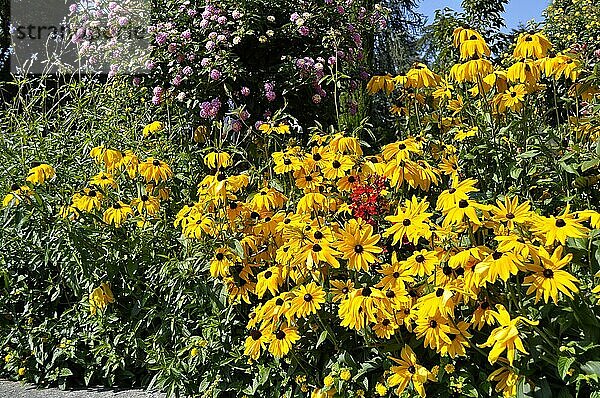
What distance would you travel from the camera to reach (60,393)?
2.88 meters

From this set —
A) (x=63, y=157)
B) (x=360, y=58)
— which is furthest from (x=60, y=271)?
(x=360, y=58)

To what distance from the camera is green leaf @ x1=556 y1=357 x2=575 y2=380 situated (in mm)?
1828

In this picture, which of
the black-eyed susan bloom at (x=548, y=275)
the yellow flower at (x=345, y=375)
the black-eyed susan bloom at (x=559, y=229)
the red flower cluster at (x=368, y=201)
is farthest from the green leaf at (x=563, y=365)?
the red flower cluster at (x=368, y=201)

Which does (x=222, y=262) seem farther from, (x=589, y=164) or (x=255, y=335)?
(x=589, y=164)

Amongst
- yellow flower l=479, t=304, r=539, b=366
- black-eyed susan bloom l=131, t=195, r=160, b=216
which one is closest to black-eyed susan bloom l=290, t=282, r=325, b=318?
yellow flower l=479, t=304, r=539, b=366

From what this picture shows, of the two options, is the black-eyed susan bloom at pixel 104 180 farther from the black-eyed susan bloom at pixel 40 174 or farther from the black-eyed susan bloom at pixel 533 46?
the black-eyed susan bloom at pixel 533 46

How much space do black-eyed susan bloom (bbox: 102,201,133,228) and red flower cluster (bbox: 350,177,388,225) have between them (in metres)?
0.82

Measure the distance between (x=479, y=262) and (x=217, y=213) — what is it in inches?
37.3

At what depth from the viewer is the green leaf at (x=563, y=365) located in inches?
72.0

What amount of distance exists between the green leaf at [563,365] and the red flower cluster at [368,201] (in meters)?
0.73

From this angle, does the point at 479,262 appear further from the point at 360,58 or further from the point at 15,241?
the point at 360,58

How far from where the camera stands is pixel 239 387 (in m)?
2.45

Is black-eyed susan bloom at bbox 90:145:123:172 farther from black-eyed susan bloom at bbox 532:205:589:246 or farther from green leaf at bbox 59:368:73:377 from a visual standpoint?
black-eyed susan bloom at bbox 532:205:589:246

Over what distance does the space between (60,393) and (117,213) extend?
833 mm
